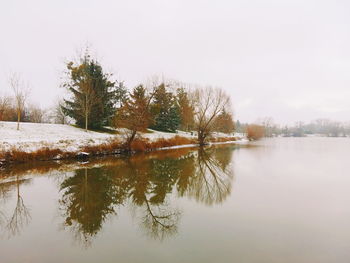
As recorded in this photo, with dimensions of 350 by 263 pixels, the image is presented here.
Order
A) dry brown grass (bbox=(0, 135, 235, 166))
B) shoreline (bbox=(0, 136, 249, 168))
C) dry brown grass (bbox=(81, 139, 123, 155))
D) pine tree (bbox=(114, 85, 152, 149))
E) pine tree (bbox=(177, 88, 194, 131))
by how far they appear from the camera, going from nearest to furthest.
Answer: shoreline (bbox=(0, 136, 249, 168))
dry brown grass (bbox=(0, 135, 235, 166))
dry brown grass (bbox=(81, 139, 123, 155))
pine tree (bbox=(114, 85, 152, 149))
pine tree (bbox=(177, 88, 194, 131))

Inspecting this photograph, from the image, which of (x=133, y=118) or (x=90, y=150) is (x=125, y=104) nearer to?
(x=133, y=118)

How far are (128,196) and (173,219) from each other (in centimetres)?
251

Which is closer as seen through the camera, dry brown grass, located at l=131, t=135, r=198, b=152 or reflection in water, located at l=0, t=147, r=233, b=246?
reflection in water, located at l=0, t=147, r=233, b=246

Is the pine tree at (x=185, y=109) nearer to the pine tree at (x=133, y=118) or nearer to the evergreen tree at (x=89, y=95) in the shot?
the evergreen tree at (x=89, y=95)

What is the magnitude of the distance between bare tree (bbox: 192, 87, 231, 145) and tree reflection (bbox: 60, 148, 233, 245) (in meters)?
22.5

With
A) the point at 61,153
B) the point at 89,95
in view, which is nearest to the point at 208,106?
the point at 89,95

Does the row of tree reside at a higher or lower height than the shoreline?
higher

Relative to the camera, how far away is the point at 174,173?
1164 cm

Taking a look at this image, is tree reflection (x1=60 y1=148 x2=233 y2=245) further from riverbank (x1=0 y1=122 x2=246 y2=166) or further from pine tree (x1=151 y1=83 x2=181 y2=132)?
pine tree (x1=151 y1=83 x2=181 y2=132)

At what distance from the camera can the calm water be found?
407cm

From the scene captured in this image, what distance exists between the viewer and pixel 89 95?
24.1 metres

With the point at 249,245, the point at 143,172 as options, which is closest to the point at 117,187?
the point at 143,172

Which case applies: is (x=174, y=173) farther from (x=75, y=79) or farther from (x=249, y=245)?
(x=75, y=79)

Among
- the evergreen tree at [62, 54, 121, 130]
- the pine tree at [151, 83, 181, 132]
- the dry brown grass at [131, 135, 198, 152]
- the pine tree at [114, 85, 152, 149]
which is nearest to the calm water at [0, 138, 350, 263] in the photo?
the pine tree at [114, 85, 152, 149]
